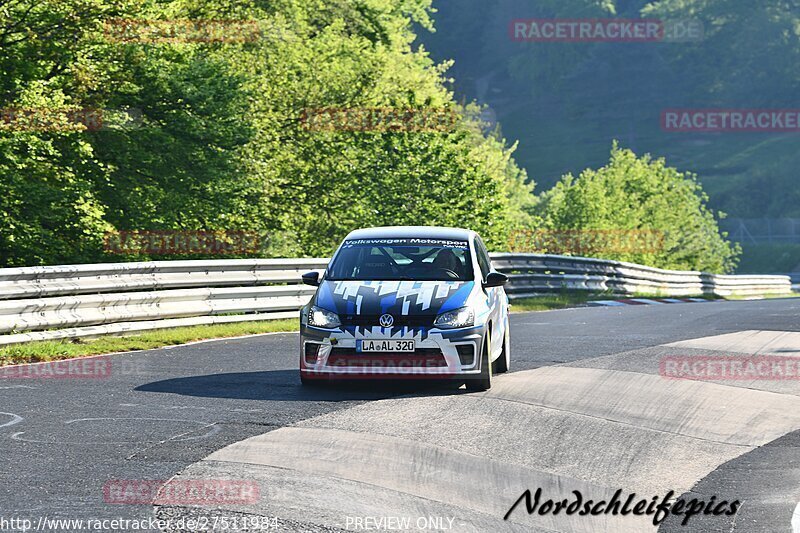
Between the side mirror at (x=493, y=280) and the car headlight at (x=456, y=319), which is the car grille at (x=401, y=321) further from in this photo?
the side mirror at (x=493, y=280)

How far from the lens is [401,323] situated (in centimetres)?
1145

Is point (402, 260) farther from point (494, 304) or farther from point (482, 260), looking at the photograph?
point (494, 304)

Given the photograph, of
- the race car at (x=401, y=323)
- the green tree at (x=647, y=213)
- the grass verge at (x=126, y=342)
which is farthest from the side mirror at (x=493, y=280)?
the green tree at (x=647, y=213)

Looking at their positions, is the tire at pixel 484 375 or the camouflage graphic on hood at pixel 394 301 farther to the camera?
the tire at pixel 484 375

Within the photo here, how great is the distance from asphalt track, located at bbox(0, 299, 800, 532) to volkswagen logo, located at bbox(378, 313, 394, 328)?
666 mm

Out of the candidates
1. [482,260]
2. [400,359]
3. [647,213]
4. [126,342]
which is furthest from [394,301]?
[647,213]

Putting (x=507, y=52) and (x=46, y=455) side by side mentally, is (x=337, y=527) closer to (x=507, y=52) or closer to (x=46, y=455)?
(x=46, y=455)

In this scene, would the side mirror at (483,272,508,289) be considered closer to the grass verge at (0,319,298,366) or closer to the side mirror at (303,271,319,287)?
the side mirror at (303,271,319,287)

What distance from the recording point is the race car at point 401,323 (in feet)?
37.4

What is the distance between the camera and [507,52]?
180250 millimetres

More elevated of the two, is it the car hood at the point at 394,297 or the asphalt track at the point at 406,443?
the car hood at the point at 394,297

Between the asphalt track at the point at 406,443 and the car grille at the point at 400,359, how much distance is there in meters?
0.31

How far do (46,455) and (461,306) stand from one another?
451cm

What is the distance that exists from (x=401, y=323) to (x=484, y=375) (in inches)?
37.9
